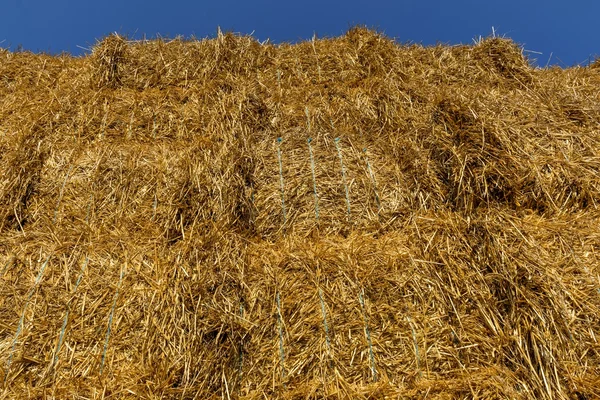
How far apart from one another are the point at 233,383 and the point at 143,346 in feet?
2.16

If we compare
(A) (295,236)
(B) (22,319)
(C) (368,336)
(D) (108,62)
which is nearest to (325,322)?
(C) (368,336)

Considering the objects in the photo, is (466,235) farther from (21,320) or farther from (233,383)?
(21,320)

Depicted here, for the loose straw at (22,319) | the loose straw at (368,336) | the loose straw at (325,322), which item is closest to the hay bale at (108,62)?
the loose straw at (22,319)

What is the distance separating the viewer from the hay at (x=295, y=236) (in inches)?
97.5

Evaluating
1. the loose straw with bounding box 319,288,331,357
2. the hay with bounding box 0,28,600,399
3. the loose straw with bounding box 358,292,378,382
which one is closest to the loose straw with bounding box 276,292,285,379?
the hay with bounding box 0,28,600,399

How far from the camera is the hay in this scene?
2.48 m

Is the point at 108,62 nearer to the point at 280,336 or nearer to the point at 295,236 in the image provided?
the point at 295,236

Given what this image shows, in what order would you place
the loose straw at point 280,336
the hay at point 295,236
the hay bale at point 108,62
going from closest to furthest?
the hay at point 295,236, the loose straw at point 280,336, the hay bale at point 108,62

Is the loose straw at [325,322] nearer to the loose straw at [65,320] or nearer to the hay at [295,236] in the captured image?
the hay at [295,236]

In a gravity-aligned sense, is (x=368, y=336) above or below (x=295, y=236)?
below

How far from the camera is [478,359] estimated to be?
2.53 m

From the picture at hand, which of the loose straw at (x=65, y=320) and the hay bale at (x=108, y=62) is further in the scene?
the hay bale at (x=108, y=62)

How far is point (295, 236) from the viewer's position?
10.7ft

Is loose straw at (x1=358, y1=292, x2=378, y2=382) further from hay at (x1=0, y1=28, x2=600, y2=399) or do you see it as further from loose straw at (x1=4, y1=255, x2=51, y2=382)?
loose straw at (x1=4, y1=255, x2=51, y2=382)
